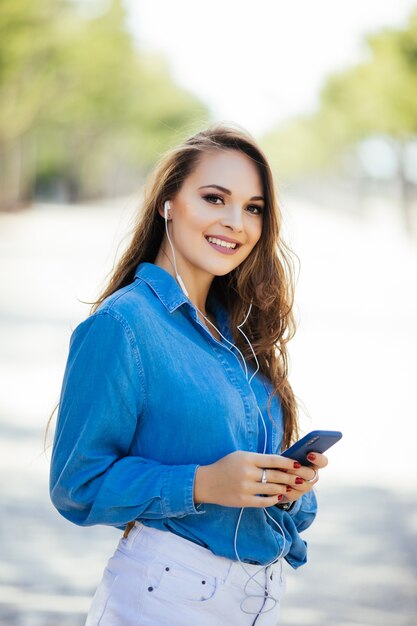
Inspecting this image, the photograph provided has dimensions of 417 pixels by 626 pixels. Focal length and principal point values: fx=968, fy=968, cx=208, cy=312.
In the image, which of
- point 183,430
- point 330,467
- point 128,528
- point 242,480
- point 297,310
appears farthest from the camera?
point 297,310

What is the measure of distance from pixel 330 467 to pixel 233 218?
14.9 feet

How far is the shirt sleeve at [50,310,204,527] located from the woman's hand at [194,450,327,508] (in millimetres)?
31

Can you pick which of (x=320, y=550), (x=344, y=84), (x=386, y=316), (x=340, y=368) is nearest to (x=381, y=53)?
(x=344, y=84)

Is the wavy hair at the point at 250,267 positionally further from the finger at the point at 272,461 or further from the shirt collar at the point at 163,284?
the finger at the point at 272,461

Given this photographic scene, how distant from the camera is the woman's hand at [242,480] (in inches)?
77.5

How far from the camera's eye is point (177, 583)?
2057mm

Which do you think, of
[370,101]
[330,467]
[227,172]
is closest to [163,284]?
[227,172]

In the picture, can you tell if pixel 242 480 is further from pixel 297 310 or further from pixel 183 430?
pixel 297 310

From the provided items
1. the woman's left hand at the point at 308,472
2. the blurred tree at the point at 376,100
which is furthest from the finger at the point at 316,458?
the blurred tree at the point at 376,100

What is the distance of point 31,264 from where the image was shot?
62.6 ft

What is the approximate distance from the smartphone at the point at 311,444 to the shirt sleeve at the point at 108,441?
0.22 metres

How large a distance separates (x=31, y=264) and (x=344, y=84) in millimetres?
32767

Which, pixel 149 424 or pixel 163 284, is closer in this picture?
pixel 149 424

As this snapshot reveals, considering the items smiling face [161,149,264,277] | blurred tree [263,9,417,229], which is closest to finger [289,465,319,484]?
smiling face [161,149,264,277]
